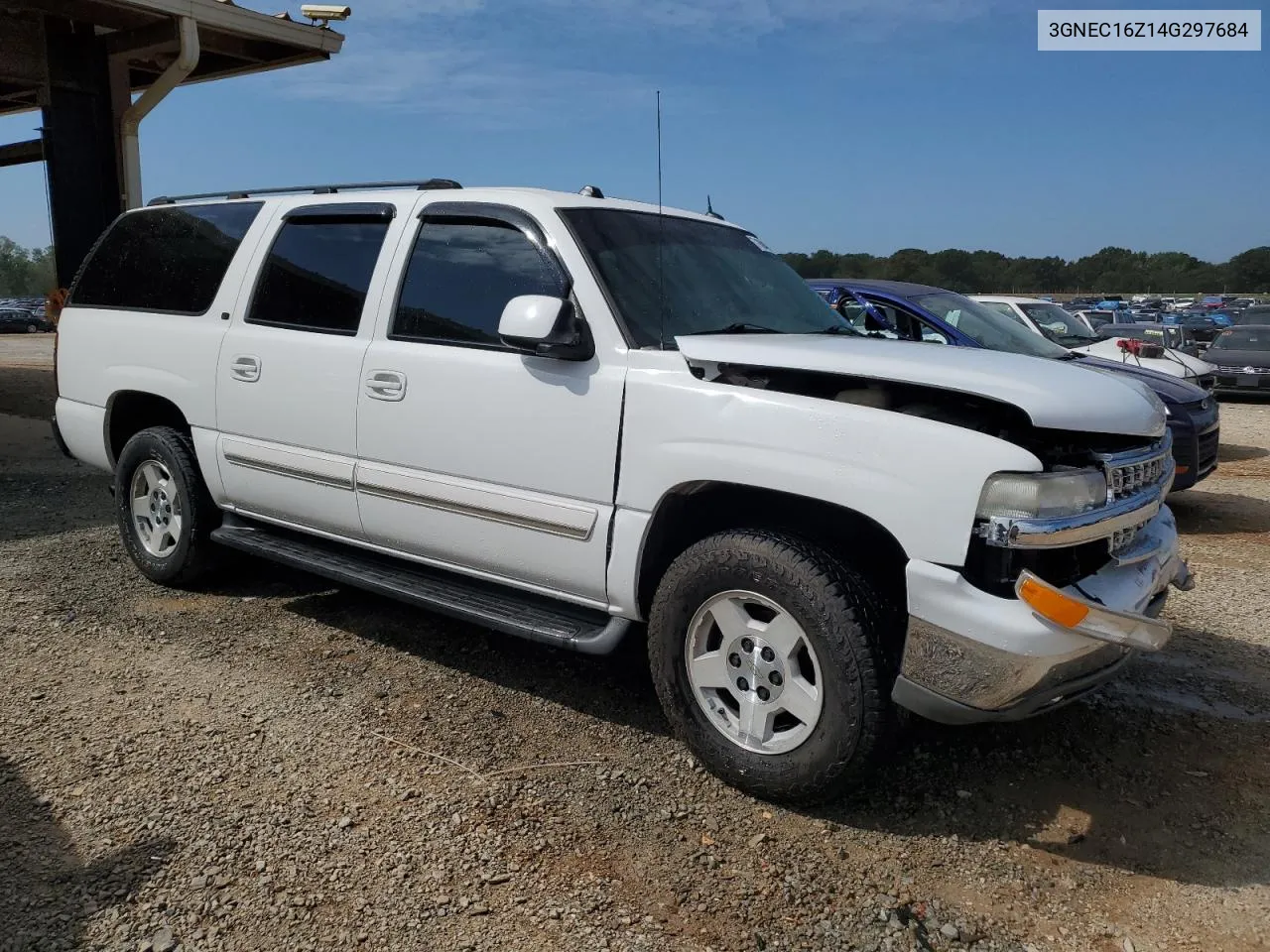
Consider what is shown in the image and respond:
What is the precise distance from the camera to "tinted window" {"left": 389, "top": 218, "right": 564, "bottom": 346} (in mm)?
3777

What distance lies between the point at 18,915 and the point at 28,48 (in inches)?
392

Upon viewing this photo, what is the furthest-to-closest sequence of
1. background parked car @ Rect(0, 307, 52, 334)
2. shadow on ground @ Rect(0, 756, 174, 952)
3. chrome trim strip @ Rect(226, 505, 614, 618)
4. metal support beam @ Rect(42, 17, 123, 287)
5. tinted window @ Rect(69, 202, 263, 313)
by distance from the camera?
background parked car @ Rect(0, 307, 52, 334) < metal support beam @ Rect(42, 17, 123, 287) < tinted window @ Rect(69, 202, 263, 313) < chrome trim strip @ Rect(226, 505, 614, 618) < shadow on ground @ Rect(0, 756, 174, 952)

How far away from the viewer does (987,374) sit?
2900 millimetres

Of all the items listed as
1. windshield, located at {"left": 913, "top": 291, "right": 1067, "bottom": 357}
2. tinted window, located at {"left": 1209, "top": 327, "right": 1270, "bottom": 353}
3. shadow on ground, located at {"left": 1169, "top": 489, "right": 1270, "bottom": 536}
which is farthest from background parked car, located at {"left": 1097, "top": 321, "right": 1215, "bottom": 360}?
windshield, located at {"left": 913, "top": 291, "right": 1067, "bottom": 357}

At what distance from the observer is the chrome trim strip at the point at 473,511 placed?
3545 millimetres

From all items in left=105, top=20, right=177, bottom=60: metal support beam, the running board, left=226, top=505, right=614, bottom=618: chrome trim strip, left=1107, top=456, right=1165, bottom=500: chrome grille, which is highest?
left=105, top=20, right=177, bottom=60: metal support beam

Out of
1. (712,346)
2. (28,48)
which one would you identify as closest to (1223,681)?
(712,346)

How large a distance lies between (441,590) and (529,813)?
44.1 inches

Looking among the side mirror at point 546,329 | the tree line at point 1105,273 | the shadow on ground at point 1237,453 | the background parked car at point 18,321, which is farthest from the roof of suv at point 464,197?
the tree line at point 1105,273

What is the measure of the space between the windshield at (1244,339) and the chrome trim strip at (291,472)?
17.2m

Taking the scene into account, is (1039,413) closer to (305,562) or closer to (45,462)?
(305,562)

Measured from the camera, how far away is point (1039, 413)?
109 inches

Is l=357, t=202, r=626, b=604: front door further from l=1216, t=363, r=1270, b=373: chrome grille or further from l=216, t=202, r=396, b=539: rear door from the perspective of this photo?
l=1216, t=363, r=1270, b=373: chrome grille

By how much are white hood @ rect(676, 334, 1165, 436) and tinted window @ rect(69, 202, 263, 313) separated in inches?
111
